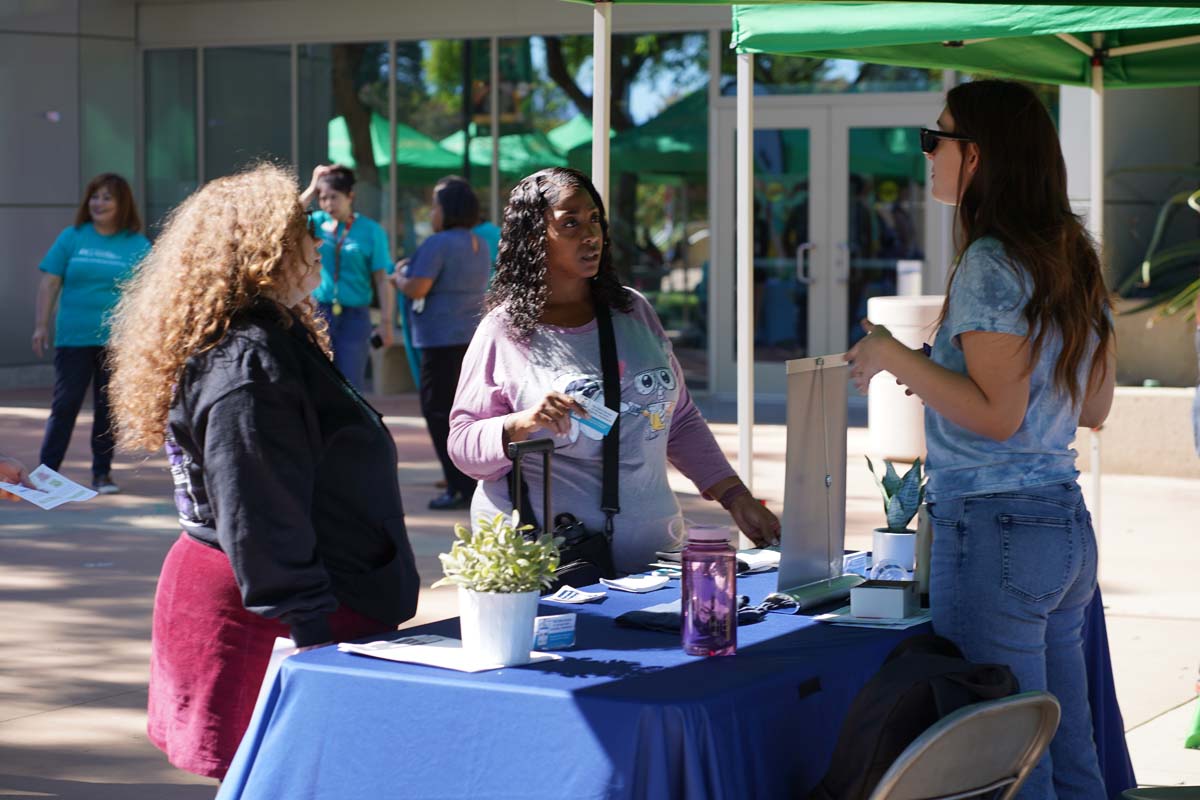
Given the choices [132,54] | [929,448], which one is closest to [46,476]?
[929,448]

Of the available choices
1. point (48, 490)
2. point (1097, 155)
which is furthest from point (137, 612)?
point (1097, 155)

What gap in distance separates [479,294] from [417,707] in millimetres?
6525

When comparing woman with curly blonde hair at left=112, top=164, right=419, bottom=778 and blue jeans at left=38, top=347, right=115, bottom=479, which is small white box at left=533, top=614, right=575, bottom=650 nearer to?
woman with curly blonde hair at left=112, top=164, right=419, bottom=778

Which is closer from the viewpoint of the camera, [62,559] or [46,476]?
[46,476]

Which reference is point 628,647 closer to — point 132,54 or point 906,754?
point 906,754

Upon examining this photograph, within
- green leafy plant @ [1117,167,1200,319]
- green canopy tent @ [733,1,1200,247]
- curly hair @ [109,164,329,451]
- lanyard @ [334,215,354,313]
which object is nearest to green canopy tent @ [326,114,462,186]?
green leafy plant @ [1117,167,1200,319]

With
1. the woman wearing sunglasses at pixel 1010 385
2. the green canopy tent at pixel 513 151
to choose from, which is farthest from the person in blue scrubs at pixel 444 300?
the green canopy tent at pixel 513 151

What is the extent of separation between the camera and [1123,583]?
25.1 feet

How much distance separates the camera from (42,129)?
17.6 m

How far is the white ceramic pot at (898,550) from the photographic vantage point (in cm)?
382

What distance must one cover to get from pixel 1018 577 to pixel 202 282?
1672mm

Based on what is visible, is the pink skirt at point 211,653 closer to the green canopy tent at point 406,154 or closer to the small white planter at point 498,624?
the small white planter at point 498,624

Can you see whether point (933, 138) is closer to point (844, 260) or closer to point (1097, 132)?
point (1097, 132)

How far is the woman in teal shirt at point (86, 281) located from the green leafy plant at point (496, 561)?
678 cm
